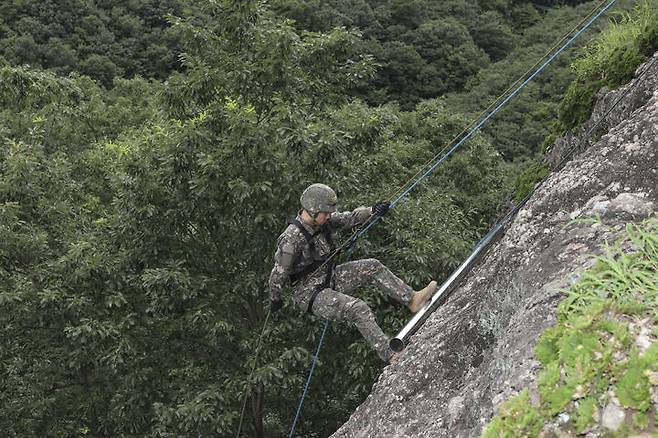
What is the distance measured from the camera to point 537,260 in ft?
16.2

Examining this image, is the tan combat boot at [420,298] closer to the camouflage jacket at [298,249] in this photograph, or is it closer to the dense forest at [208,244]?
the camouflage jacket at [298,249]

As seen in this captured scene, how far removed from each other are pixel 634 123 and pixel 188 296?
6.23 metres

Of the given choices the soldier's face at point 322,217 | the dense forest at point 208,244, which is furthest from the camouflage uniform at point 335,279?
the dense forest at point 208,244

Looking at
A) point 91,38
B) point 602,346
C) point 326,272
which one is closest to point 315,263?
point 326,272

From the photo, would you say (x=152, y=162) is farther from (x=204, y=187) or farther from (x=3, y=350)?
(x=3, y=350)

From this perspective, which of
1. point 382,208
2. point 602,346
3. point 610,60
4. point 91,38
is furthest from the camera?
point 91,38

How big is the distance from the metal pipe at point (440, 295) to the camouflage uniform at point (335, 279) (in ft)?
0.60

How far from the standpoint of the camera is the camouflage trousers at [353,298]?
268 inches

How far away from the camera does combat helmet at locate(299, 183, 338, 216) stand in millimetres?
7000

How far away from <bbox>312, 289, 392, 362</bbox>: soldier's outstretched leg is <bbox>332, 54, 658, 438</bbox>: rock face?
32cm

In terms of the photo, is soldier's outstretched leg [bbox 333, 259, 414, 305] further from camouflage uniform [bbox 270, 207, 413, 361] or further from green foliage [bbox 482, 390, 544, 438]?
green foliage [bbox 482, 390, 544, 438]

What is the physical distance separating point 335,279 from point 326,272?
0.12 meters

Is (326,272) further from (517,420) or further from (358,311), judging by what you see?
(517,420)

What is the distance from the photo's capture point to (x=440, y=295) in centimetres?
694
